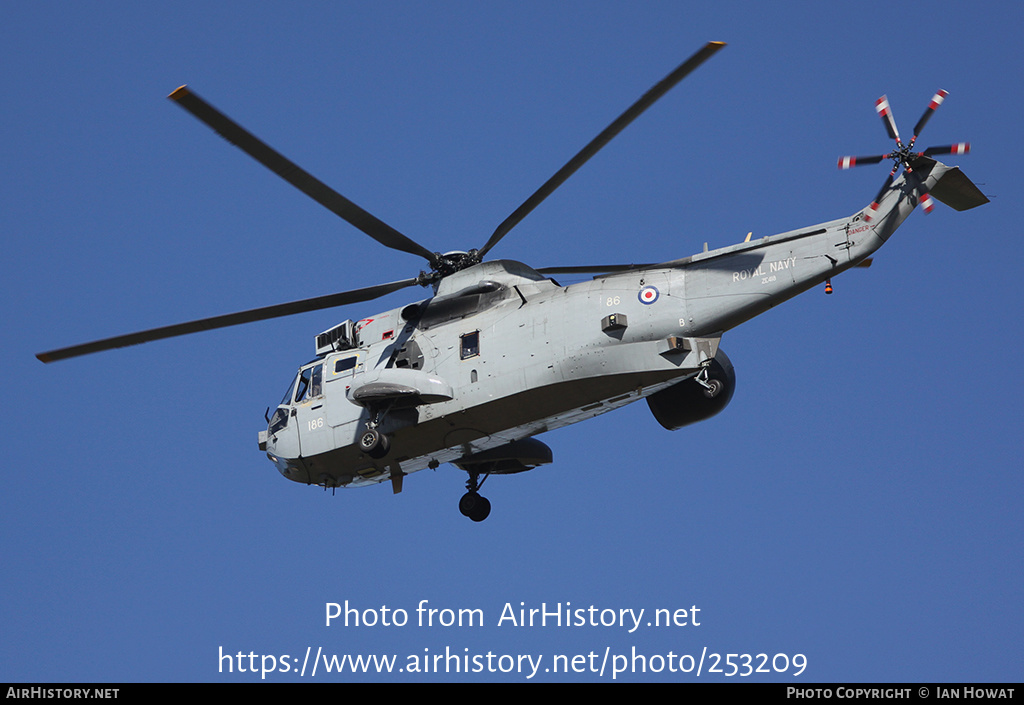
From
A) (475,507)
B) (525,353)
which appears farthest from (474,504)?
(525,353)

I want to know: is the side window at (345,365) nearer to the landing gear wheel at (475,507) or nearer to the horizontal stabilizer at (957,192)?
the landing gear wheel at (475,507)

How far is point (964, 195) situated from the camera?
80.0ft

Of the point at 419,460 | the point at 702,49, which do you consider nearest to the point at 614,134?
the point at 702,49

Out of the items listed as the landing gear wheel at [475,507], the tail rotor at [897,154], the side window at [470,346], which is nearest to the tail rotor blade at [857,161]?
the tail rotor at [897,154]

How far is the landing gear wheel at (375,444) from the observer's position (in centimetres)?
2670

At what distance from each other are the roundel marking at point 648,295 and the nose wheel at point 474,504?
296 inches

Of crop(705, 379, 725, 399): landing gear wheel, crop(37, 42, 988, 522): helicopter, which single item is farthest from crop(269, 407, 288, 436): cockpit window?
crop(705, 379, 725, 399): landing gear wheel

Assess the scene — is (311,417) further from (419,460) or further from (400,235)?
(400,235)

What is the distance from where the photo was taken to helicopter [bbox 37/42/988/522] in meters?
24.1

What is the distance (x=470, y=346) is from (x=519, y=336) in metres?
1.24

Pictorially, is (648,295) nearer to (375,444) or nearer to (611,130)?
(611,130)

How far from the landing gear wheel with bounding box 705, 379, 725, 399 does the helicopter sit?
6 centimetres
